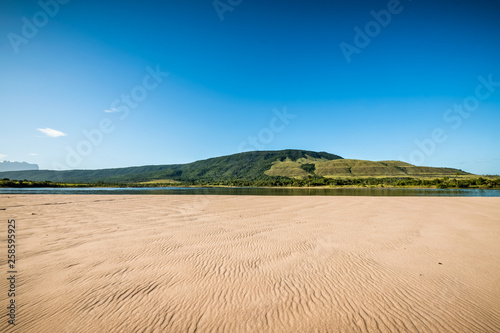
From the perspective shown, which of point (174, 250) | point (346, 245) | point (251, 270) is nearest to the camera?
point (251, 270)

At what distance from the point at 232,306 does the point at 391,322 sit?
12.7 feet

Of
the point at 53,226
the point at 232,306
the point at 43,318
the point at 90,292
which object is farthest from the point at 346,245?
the point at 53,226

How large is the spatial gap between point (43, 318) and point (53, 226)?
13518mm

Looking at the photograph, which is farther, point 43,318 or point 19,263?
point 19,263

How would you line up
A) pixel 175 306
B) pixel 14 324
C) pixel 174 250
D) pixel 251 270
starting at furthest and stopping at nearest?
→ pixel 174 250
pixel 251 270
pixel 175 306
pixel 14 324

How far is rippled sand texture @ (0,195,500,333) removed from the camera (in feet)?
17.0

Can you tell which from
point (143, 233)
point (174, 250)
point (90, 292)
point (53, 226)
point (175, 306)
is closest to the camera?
point (175, 306)

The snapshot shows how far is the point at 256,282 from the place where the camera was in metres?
7.14

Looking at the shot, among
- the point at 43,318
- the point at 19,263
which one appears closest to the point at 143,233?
the point at 19,263

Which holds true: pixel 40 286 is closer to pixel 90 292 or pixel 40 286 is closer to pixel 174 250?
pixel 90 292

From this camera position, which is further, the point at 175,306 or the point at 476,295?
the point at 476,295

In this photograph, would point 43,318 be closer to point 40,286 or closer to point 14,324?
point 14,324

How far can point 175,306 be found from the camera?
571cm

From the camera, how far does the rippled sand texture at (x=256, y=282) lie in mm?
5180
